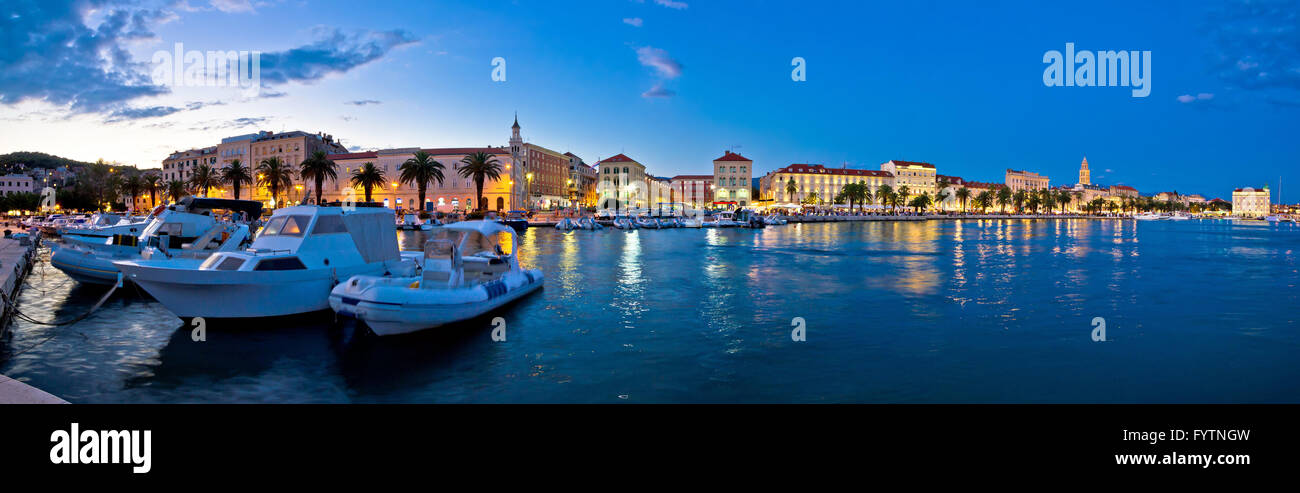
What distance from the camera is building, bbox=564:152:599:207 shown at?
147 meters

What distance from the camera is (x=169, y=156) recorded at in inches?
5089

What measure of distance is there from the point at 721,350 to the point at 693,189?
171 m

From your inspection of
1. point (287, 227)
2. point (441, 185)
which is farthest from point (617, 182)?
point (287, 227)

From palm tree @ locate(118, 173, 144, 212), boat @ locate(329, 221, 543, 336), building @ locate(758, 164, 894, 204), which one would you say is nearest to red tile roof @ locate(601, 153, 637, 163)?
building @ locate(758, 164, 894, 204)

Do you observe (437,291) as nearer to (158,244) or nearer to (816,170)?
(158,244)

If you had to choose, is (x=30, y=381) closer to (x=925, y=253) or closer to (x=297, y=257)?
(x=297, y=257)

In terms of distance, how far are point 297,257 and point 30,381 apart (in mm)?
5310

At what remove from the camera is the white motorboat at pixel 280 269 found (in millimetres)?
14180

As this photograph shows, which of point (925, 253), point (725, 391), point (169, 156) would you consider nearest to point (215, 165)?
point (169, 156)

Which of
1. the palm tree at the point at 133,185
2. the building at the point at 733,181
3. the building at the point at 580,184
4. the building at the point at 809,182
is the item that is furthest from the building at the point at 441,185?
the building at the point at 809,182

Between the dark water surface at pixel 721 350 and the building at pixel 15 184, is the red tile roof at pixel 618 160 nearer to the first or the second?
the building at pixel 15 184

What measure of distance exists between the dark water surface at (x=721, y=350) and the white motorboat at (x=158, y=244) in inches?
38.1

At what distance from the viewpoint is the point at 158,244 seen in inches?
920
